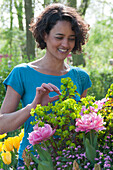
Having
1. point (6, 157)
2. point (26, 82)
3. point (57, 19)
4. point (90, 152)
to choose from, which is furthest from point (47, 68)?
point (90, 152)

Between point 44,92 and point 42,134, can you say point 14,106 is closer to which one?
point 44,92

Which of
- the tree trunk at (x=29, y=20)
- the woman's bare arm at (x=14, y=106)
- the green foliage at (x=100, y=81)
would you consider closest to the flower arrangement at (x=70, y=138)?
the woman's bare arm at (x=14, y=106)

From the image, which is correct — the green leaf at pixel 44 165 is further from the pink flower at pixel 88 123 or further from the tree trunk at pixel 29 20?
A: the tree trunk at pixel 29 20

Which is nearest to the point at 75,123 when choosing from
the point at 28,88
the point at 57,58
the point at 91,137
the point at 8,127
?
the point at 91,137

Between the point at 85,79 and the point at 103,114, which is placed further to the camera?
the point at 85,79

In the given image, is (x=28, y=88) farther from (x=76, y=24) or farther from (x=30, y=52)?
(x=30, y=52)

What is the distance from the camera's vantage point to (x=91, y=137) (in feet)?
3.78

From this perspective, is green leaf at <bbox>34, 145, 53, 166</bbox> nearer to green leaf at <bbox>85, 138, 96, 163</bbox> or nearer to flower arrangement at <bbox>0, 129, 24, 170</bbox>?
green leaf at <bbox>85, 138, 96, 163</bbox>

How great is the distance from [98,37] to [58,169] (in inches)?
1052

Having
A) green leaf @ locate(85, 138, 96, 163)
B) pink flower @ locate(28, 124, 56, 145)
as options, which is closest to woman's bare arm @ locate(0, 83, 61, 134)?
pink flower @ locate(28, 124, 56, 145)

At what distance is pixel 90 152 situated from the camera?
1.10m

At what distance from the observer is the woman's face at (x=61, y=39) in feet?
5.97

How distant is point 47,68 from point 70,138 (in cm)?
85

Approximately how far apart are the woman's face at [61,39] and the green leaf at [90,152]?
0.88 m
